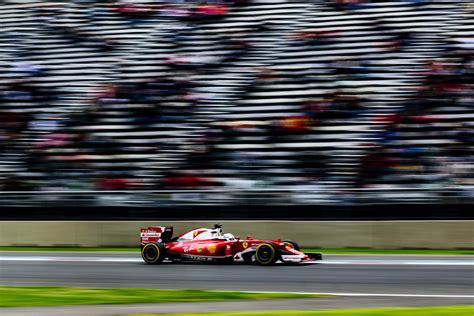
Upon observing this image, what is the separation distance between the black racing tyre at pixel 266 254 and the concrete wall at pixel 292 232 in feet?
9.40

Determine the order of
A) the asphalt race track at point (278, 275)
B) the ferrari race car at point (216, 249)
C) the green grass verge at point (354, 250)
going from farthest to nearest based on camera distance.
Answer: the green grass verge at point (354, 250)
the ferrari race car at point (216, 249)
the asphalt race track at point (278, 275)

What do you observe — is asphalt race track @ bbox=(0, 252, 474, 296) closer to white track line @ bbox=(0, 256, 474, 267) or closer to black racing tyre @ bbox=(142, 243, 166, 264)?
white track line @ bbox=(0, 256, 474, 267)

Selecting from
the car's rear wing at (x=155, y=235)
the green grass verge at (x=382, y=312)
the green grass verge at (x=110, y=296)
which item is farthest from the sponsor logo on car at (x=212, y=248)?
the green grass verge at (x=382, y=312)

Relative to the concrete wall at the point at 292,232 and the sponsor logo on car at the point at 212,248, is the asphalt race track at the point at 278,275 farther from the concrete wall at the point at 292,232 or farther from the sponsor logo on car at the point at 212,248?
the concrete wall at the point at 292,232

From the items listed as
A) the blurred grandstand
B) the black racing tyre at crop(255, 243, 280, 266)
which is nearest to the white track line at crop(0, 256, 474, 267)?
the black racing tyre at crop(255, 243, 280, 266)

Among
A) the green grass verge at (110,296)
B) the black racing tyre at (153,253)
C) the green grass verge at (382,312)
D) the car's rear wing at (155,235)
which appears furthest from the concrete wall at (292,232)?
the green grass verge at (382,312)

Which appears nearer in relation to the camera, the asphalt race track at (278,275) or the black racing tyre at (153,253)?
the asphalt race track at (278,275)

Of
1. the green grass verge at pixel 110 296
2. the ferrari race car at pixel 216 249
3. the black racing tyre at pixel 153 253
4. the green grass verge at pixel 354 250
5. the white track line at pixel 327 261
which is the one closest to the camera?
the green grass verge at pixel 110 296

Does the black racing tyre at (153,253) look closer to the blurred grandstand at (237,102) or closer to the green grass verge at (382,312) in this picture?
the blurred grandstand at (237,102)

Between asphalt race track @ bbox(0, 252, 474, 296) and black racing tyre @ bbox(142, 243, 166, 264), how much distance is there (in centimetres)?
15

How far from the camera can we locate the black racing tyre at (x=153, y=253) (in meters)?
13.8

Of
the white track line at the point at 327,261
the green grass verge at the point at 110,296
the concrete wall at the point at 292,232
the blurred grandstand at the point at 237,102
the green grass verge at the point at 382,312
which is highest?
the blurred grandstand at the point at 237,102

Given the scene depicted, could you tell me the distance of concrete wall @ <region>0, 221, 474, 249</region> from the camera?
49.5 ft

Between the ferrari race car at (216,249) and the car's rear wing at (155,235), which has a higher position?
the car's rear wing at (155,235)
